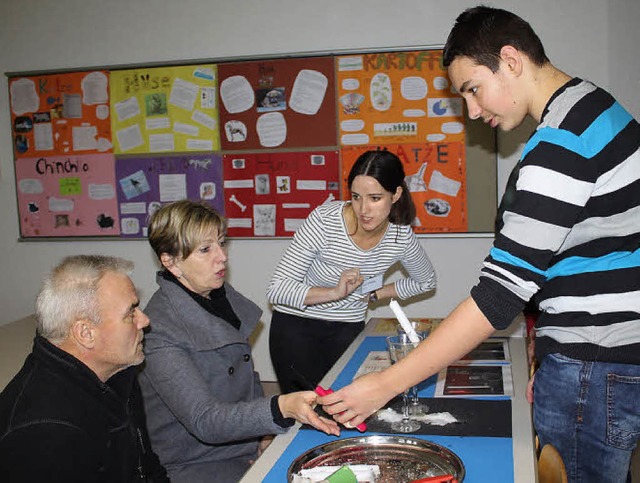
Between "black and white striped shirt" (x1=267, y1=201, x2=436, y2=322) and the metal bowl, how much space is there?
1.34m

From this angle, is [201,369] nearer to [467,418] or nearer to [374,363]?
[374,363]

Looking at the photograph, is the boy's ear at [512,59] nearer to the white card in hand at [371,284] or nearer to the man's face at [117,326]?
the man's face at [117,326]

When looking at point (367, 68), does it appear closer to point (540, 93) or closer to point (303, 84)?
point (303, 84)

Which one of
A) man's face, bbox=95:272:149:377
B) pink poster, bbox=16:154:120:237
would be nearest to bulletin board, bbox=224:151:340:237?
pink poster, bbox=16:154:120:237

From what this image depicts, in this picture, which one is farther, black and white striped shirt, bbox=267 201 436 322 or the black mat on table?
black and white striped shirt, bbox=267 201 436 322

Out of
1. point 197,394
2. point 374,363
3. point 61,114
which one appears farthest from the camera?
point 61,114

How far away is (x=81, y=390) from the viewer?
63.8 inches

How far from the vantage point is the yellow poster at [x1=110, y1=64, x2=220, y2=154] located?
174 inches

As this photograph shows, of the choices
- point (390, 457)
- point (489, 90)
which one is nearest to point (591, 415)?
point (390, 457)

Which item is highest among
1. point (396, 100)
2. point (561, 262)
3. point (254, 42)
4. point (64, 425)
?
point (254, 42)

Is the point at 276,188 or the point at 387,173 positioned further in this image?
the point at 276,188

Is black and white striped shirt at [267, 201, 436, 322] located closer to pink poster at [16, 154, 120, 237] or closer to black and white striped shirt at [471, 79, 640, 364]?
black and white striped shirt at [471, 79, 640, 364]

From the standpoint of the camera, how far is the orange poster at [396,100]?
407cm

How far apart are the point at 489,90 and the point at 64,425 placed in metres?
1.16
